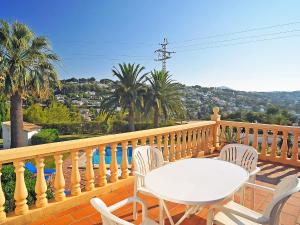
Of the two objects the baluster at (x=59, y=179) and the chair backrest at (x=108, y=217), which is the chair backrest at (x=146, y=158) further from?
the chair backrest at (x=108, y=217)

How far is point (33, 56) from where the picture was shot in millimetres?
12172

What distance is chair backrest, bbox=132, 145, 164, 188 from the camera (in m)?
2.49

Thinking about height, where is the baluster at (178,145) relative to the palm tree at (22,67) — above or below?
below

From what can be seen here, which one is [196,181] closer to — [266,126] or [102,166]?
[102,166]

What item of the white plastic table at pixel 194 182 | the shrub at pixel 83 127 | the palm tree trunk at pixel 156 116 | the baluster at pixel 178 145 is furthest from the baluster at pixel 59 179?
the shrub at pixel 83 127

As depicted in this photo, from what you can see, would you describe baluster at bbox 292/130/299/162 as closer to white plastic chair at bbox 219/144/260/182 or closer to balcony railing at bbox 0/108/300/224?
balcony railing at bbox 0/108/300/224

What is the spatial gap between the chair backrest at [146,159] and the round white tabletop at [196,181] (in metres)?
0.32

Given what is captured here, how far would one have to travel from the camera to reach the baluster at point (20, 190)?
87.1 inches

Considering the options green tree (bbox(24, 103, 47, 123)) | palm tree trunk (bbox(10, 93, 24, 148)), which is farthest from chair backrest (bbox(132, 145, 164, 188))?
green tree (bbox(24, 103, 47, 123))

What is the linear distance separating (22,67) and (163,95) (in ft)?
33.3

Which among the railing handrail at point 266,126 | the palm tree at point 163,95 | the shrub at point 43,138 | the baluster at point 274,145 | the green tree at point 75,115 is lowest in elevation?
the shrub at point 43,138

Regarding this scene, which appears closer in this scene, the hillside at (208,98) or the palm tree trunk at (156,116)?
the hillside at (208,98)

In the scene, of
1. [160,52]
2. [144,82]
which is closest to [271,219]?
[144,82]

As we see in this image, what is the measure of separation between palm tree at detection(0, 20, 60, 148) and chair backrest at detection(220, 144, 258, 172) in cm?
1192
